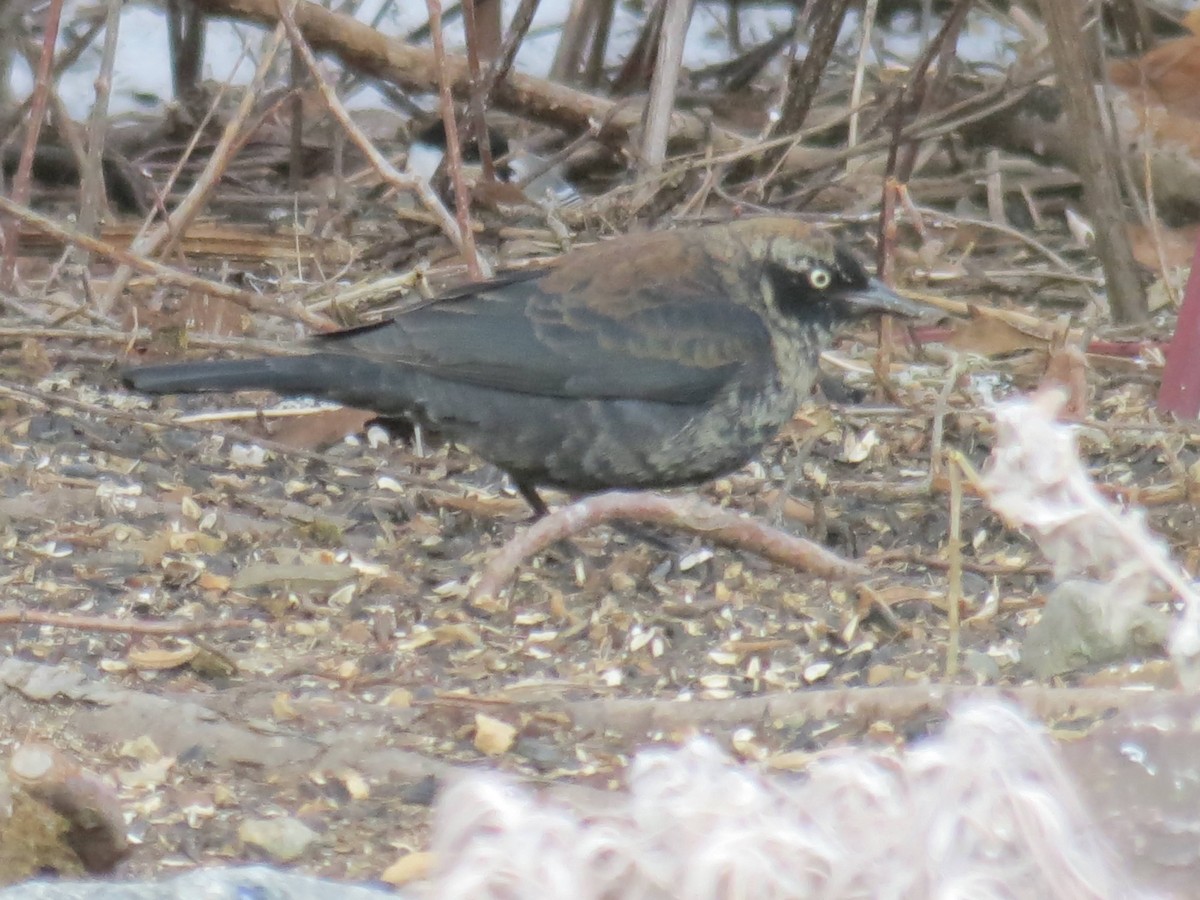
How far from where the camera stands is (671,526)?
377cm

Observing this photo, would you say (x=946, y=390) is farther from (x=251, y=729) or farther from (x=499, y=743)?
(x=251, y=729)

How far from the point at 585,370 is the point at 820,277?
24.8 inches

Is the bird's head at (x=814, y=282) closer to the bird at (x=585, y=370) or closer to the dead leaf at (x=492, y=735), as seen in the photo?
the bird at (x=585, y=370)

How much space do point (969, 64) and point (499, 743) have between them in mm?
5134

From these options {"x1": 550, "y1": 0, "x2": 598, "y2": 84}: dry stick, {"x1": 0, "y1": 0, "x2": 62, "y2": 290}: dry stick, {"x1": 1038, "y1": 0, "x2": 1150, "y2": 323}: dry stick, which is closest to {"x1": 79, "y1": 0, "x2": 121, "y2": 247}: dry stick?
{"x1": 0, "y1": 0, "x2": 62, "y2": 290}: dry stick

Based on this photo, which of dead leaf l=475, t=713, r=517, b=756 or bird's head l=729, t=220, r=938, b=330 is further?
bird's head l=729, t=220, r=938, b=330

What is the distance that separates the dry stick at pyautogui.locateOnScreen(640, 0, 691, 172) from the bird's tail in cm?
157

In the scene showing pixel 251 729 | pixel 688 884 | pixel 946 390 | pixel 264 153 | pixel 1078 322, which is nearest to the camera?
pixel 688 884

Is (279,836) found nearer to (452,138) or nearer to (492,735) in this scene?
(492,735)

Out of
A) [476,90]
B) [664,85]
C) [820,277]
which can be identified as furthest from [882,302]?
[476,90]

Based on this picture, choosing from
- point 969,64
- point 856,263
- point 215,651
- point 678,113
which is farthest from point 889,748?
point 969,64

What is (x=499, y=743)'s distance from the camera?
3.08 meters

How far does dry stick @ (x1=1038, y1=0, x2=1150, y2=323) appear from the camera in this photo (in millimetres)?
4805

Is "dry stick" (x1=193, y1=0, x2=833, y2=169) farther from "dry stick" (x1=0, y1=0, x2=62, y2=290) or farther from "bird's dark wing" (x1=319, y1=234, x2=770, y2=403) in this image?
"bird's dark wing" (x1=319, y1=234, x2=770, y2=403)
